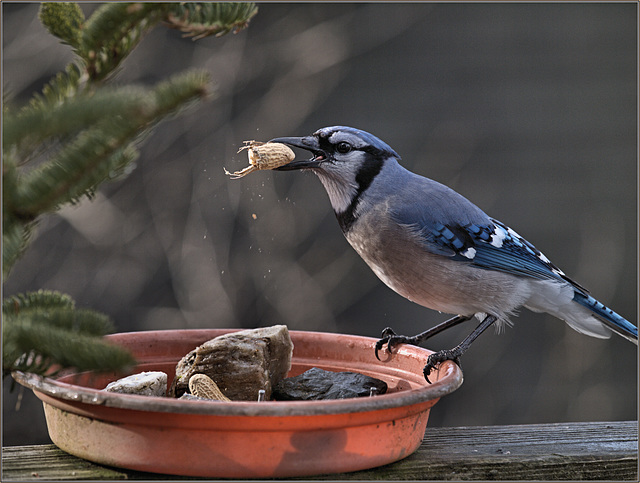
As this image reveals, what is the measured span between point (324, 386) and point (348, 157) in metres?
0.67

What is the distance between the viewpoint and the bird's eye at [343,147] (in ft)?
5.94

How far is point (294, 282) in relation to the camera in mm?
3359

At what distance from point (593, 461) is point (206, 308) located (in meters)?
2.35

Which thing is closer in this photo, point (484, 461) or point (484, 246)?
point (484, 461)

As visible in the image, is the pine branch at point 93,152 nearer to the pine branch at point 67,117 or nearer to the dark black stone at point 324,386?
the pine branch at point 67,117

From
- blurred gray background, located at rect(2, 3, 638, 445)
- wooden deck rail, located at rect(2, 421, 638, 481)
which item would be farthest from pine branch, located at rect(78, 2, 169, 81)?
blurred gray background, located at rect(2, 3, 638, 445)

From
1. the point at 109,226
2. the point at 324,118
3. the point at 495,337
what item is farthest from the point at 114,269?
the point at 495,337

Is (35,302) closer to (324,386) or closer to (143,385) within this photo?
(143,385)

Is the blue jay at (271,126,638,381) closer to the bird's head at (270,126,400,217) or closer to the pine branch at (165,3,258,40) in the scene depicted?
the bird's head at (270,126,400,217)

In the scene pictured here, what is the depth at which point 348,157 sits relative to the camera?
1814mm

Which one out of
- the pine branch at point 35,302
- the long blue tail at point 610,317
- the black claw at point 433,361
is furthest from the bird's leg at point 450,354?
the pine branch at point 35,302

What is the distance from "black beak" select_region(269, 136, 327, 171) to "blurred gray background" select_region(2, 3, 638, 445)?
135 cm

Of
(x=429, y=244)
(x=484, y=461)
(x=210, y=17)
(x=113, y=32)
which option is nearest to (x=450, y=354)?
(x=429, y=244)

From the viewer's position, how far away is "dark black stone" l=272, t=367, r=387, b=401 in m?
1.32
